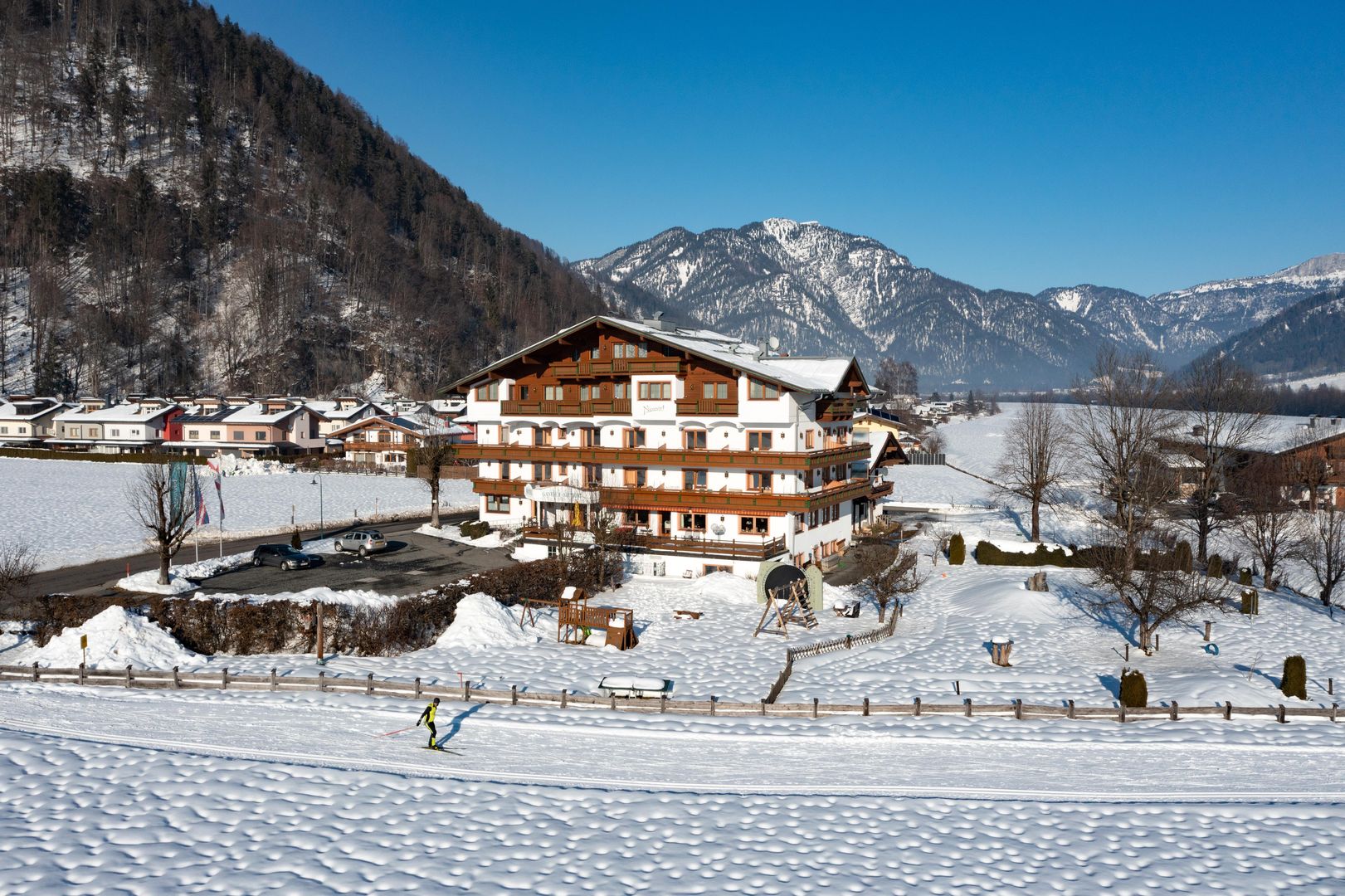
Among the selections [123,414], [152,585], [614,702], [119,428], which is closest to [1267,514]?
[614,702]

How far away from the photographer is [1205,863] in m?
17.0

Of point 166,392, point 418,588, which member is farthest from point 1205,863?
point 166,392

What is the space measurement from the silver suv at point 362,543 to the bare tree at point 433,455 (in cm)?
887

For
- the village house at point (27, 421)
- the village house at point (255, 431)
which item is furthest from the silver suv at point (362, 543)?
the village house at point (27, 421)

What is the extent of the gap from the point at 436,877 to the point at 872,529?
47731 mm

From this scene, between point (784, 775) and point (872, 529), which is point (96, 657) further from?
point (872, 529)

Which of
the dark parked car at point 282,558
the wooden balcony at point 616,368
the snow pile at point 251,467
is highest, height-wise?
the wooden balcony at point 616,368

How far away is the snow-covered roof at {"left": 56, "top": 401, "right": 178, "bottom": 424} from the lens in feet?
364

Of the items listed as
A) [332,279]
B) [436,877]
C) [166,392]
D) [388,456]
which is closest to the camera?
[436,877]

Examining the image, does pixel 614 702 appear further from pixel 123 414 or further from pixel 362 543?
pixel 123 414

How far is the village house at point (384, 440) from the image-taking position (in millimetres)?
99938

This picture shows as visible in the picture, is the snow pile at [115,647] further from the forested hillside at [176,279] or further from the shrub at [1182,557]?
the forested hillside at [176,279]

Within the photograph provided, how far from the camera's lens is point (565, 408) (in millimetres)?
53781

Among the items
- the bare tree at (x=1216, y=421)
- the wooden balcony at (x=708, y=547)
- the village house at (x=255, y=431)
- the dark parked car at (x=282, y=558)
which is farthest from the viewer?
the village house at (x=255, y=431)
